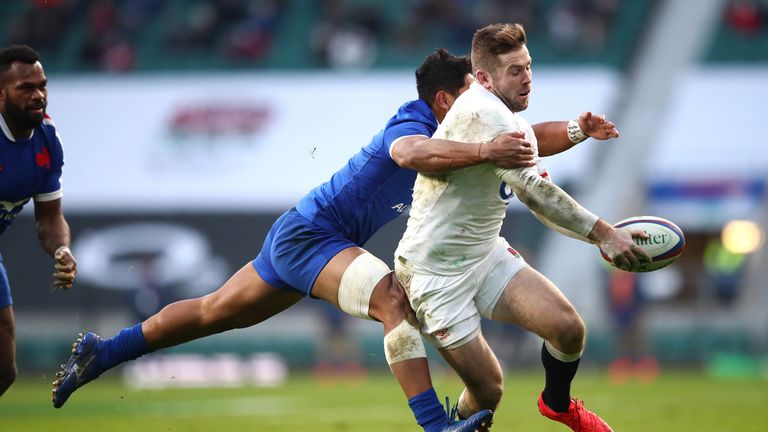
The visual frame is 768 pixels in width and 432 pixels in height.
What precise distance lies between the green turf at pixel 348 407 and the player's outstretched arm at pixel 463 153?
14.1ft

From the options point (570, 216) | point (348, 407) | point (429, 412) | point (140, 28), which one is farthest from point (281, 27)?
point (570, 216)

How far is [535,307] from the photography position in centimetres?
683

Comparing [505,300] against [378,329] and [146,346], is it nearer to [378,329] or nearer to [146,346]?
[146,346]

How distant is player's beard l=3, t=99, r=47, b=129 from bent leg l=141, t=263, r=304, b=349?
149 cm

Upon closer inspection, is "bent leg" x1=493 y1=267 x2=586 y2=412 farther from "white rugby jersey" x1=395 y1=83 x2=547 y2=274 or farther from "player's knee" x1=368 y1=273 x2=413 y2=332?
"player's knee" x1=368 y1=273 x2=413 y2=332

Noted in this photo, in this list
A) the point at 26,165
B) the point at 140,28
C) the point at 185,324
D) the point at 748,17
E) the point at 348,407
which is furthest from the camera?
the point at 140,28

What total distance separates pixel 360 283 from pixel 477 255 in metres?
0.70

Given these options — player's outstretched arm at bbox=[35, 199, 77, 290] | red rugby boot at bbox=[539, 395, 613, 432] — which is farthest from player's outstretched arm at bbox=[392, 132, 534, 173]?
player's outstretched arm at bbox=[35, 199, 77, 290]

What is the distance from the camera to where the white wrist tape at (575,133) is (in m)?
7.50

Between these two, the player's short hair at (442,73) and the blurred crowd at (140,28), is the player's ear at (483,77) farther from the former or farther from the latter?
the blurred crowd at (140,28)

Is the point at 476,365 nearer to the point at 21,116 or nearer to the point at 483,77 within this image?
the point at 483,77

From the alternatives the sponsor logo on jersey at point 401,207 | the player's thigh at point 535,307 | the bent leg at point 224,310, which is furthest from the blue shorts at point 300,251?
the player's thigh at point 535,307

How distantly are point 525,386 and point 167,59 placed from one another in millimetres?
12230

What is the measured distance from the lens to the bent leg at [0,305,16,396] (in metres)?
7.80
